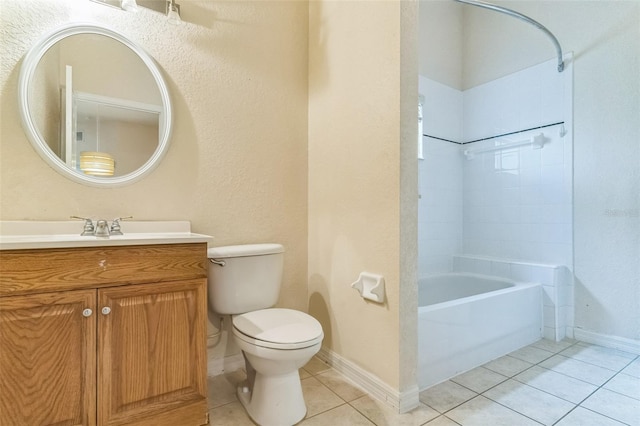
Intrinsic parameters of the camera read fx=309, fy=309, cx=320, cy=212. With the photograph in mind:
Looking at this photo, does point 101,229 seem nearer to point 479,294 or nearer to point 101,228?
point 101,228

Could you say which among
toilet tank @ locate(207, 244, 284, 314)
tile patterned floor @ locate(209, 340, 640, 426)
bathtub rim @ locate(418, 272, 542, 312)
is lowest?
tile patterned floor @ locate(209, 340, 640, 426)

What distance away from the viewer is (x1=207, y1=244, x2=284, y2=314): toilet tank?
156 cm

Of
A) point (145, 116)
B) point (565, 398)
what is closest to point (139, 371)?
point (145, 116)

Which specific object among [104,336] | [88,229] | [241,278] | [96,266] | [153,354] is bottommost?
[153,354]

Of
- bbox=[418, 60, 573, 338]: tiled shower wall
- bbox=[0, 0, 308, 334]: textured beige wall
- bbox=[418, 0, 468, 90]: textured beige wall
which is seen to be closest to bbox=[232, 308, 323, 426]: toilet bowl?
bbox=[0, 0, 308, 334]: textured beige wall

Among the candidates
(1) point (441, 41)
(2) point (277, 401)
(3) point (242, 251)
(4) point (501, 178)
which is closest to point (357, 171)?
(3) point (242, 251)

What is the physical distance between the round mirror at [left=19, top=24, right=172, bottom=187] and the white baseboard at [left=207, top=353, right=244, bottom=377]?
1111 millimetres

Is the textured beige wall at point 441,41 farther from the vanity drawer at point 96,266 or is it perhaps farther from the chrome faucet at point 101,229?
the chrome faucet at point 101,229

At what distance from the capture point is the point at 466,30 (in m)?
3.13

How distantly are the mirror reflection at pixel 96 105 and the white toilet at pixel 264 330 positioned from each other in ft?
2.26

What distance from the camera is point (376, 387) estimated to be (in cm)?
154

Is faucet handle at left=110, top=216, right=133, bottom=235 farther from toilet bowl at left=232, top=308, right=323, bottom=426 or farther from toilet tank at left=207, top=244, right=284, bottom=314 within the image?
toilet bowl at left=232, top=308, right=323, bottom=426

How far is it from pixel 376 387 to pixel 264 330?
0.66 metres

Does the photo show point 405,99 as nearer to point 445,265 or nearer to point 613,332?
point 445,265
